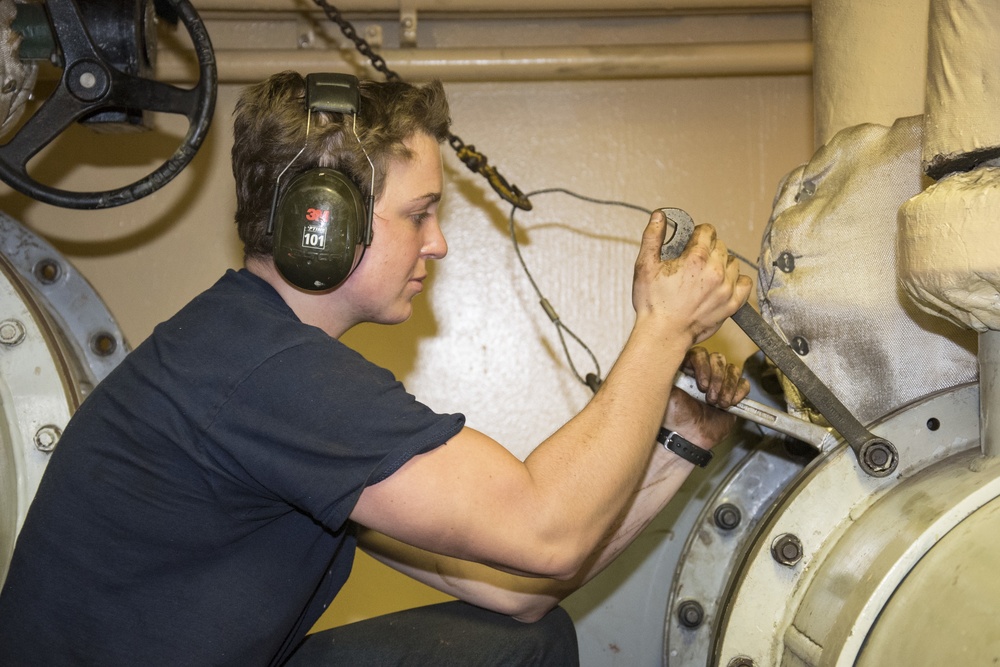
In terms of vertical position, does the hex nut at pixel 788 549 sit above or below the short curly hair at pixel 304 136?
below

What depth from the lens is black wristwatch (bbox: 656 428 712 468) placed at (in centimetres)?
127

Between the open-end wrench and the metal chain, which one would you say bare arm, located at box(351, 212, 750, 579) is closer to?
the open-end wrench

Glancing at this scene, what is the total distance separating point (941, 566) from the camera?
34.7 inches

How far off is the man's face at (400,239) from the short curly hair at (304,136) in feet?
0.05

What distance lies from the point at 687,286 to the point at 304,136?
436 mm

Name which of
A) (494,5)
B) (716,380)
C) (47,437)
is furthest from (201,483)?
(494,5)

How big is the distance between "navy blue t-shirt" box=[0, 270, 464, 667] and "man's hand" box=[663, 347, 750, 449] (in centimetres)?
40

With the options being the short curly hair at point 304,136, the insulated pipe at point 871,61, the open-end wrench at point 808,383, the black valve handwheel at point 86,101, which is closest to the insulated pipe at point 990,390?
the open-end wrench at point 808,383

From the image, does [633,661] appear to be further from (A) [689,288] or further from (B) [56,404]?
(B) [56,404]

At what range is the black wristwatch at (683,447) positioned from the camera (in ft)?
4.16

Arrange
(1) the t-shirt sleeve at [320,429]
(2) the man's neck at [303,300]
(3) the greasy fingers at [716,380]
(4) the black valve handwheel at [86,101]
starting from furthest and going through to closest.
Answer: (4) the black valve handwheel at [86,101], (3) the greasy fingers at [716,380], (2) the man's neck at [303,300], (1) the t-shirt sleeve at [320,429]

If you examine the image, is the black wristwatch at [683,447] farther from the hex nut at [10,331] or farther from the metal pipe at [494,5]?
the hex nut at [10,331]

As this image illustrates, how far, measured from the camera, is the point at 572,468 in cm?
94

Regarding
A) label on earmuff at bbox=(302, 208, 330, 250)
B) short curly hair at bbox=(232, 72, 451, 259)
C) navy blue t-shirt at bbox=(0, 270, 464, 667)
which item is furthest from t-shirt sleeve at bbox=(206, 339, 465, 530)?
short curly hair at bbox=(232, 72, 451, 259)
